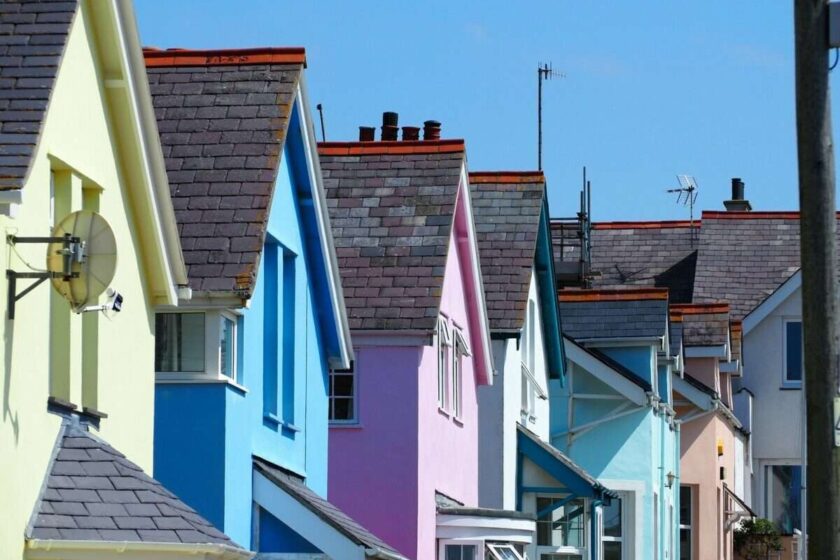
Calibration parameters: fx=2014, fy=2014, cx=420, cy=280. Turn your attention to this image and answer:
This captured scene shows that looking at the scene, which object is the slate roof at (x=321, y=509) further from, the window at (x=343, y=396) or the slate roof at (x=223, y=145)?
the window at (x=343, y=396)

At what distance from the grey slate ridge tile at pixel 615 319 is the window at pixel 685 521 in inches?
233

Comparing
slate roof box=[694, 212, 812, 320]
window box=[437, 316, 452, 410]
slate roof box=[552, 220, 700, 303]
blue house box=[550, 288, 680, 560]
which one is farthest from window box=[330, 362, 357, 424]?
slate roof box=[552, 220, 700, 303]

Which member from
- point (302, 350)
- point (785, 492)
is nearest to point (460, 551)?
point (302, 350)

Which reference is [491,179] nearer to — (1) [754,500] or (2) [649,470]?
(2) [649,470]

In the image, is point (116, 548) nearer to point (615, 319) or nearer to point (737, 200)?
point (615, 319)

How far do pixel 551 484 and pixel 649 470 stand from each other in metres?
4.95

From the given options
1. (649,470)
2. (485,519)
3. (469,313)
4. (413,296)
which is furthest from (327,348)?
(649,470)

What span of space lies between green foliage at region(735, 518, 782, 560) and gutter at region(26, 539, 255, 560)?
31.2 meters

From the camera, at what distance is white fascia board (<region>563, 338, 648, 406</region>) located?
3369 cm

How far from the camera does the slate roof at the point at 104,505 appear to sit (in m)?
13.0

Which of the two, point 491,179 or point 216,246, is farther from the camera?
point 491,179

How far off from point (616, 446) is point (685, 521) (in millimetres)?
7207

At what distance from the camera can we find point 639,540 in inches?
1352

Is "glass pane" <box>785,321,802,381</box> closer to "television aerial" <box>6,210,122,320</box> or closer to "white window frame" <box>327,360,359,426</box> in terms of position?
"white window frame" <box>327,360,359,426</box>
